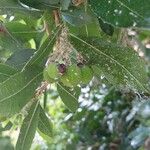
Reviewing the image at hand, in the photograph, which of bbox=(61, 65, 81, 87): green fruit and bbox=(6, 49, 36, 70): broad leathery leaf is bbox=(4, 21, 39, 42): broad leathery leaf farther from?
bbox=(61, 65, 81, 87): green fruit

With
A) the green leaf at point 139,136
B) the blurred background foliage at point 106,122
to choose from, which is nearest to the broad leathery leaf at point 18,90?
the blurred background foliage at point 106,122

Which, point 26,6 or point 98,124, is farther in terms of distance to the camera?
point 98,124

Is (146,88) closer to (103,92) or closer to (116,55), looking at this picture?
(116,55)

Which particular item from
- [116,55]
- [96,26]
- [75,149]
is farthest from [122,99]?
[116,55]

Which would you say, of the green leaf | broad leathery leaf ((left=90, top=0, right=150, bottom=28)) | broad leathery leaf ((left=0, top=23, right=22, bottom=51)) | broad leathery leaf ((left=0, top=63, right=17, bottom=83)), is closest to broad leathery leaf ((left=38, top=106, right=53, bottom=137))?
broad leathery leaf ((left=0, top=23, right=22, bottom=51))

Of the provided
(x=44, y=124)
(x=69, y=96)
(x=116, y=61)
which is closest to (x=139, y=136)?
(x=44, y=124)

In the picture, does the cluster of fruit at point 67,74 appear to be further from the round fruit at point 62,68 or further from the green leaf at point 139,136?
the green leaf at point 139,136

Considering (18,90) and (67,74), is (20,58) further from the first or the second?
(67,74)
